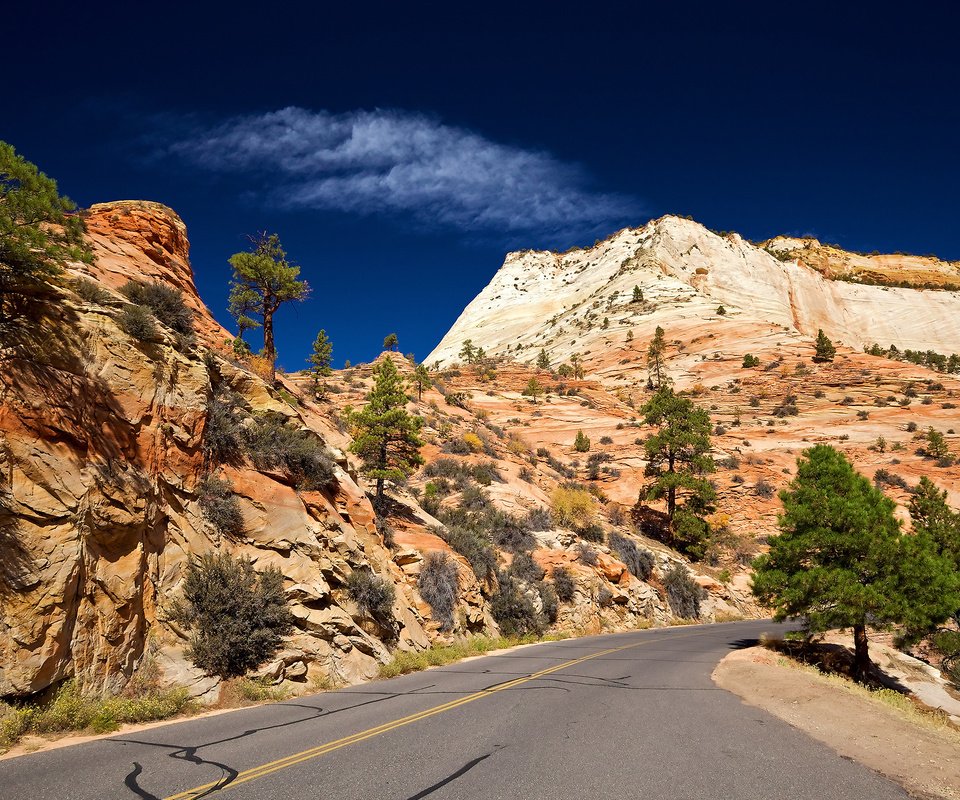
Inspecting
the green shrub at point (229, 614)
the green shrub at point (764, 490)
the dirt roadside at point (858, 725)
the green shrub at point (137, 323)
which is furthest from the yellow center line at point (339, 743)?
the green shrub at point (764, 490)

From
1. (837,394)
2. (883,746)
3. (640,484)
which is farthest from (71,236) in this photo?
(837,394)

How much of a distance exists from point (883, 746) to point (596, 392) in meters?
58.0

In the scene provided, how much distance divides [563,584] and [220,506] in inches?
631

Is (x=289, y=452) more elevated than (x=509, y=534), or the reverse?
(x=289, y=452)

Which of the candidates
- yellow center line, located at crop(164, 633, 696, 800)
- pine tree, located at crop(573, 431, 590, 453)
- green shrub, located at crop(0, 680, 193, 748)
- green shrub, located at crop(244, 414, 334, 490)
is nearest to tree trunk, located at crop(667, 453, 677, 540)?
pine tree, located at crop(573, 431, 590, 453)

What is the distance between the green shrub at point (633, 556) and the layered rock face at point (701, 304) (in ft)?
159

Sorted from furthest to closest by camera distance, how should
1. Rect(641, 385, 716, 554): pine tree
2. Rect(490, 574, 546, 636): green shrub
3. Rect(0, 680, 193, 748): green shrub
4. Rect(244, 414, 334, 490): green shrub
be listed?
1. Rect(641, 385, 716, 554): pine tree
2. Rect(490, 574, 546, 636): green shrub
3. Rect(244, 414, 334, 490): green shrub
4. Rect(0, 680, 193, 748): green shrub

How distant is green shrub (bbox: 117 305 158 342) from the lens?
11680 mm

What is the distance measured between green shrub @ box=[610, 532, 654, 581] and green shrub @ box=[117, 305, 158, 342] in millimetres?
25205

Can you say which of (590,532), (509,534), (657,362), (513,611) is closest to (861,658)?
(513,611)

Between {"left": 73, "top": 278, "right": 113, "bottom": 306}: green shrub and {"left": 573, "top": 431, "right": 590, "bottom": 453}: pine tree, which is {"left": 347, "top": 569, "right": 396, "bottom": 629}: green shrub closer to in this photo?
{"left": 73, "top": 278, "right": 113, "bottom": 306}: green shrub

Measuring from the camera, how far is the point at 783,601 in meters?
16.9

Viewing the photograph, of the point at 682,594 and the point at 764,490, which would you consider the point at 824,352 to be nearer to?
the point at 764,490

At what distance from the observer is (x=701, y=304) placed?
8344 centimetres
